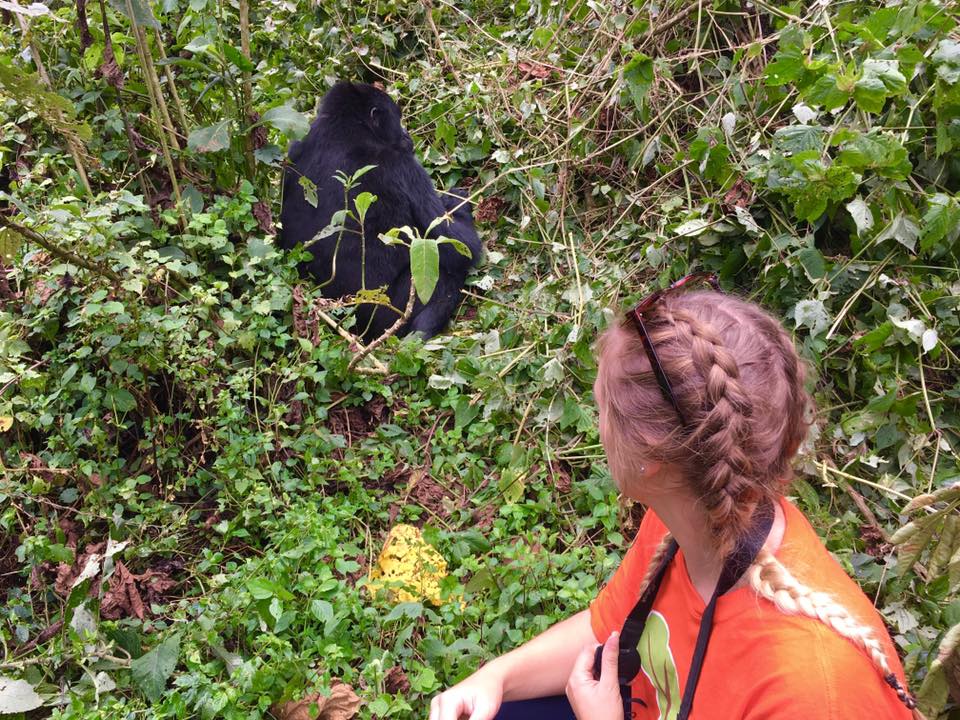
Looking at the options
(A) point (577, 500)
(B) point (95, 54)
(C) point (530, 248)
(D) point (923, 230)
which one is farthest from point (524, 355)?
(B) point (95, 54)

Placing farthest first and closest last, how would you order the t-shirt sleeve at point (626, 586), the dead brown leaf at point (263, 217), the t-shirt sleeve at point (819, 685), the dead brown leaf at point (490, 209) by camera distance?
the dead brown leaf at point (490, 209)
the dead brown leaf at point (263, 217)
the t-shirt sleeve at point (626, 586)
the t-shirt sleeve at point (819, 685)

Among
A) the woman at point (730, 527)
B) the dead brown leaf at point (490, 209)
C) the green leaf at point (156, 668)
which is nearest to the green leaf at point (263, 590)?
the green leaf at point (156, 668)

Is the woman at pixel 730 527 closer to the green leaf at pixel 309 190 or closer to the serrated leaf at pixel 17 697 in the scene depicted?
the serrated leaf at pixel 17 697

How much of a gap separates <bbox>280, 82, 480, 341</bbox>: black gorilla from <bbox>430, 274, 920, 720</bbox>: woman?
1952 millimetres

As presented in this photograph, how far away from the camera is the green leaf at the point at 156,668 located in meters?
1.79

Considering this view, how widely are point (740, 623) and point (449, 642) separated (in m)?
1.05

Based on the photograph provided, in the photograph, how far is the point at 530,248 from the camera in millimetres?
3570

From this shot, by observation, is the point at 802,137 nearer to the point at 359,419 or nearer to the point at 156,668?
the point at 359,419

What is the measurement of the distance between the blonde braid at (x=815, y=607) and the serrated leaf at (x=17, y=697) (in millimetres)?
1749

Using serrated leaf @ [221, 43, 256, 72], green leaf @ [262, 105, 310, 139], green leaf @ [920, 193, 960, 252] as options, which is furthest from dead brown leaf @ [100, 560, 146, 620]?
green leaf @ [920, 193, 960, 252]

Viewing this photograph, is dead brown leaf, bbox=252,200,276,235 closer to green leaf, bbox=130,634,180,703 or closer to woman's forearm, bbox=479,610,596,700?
green leaf, bbox=130,634,180,703

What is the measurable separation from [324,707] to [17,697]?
0.76m

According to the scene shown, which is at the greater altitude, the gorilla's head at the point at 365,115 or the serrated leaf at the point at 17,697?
the gorilla's head at the point at 365,115

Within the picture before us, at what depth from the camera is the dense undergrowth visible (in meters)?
1.92
